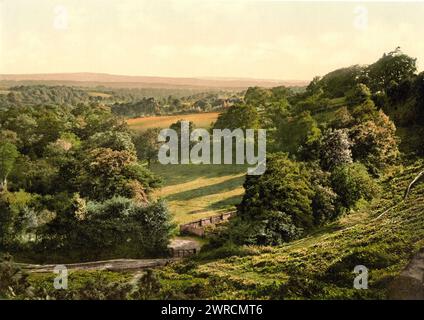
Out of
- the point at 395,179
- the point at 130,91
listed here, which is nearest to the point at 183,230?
the point at 395,179

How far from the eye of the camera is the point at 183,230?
1352 inches

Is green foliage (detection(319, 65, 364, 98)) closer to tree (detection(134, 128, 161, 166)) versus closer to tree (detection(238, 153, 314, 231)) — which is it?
tree (detection(134, 128, 161, 166))

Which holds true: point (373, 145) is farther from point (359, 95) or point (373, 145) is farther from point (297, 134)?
point (359, 95)

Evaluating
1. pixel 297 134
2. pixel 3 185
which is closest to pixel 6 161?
pixel 3 185

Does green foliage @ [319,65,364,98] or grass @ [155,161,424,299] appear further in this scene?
green foliage @ [319,65,364,98]

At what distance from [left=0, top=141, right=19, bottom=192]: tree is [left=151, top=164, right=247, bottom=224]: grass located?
423 inches

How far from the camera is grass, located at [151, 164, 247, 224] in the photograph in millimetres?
38906

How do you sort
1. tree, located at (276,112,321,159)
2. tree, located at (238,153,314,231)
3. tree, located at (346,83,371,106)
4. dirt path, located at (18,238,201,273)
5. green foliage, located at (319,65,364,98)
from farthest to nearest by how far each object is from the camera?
green foliage, located at (319,65,364,98) → tree, located at (346,83,371,106) → tree, located at (276,112,321,159) → tree, located at (238,153,314,231) → dirt path, located at (18,238,201,273)

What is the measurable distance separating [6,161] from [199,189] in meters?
14.4

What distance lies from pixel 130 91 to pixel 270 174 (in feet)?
192

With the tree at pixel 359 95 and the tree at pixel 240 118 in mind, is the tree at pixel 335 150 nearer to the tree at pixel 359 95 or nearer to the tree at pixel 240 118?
the tree at pixel 359 95

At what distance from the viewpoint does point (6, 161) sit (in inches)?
1543

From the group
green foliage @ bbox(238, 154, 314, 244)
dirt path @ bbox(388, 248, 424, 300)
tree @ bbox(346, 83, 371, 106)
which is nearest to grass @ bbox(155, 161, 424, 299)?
dirt path @ bbox(388, 248, 424, 300)
